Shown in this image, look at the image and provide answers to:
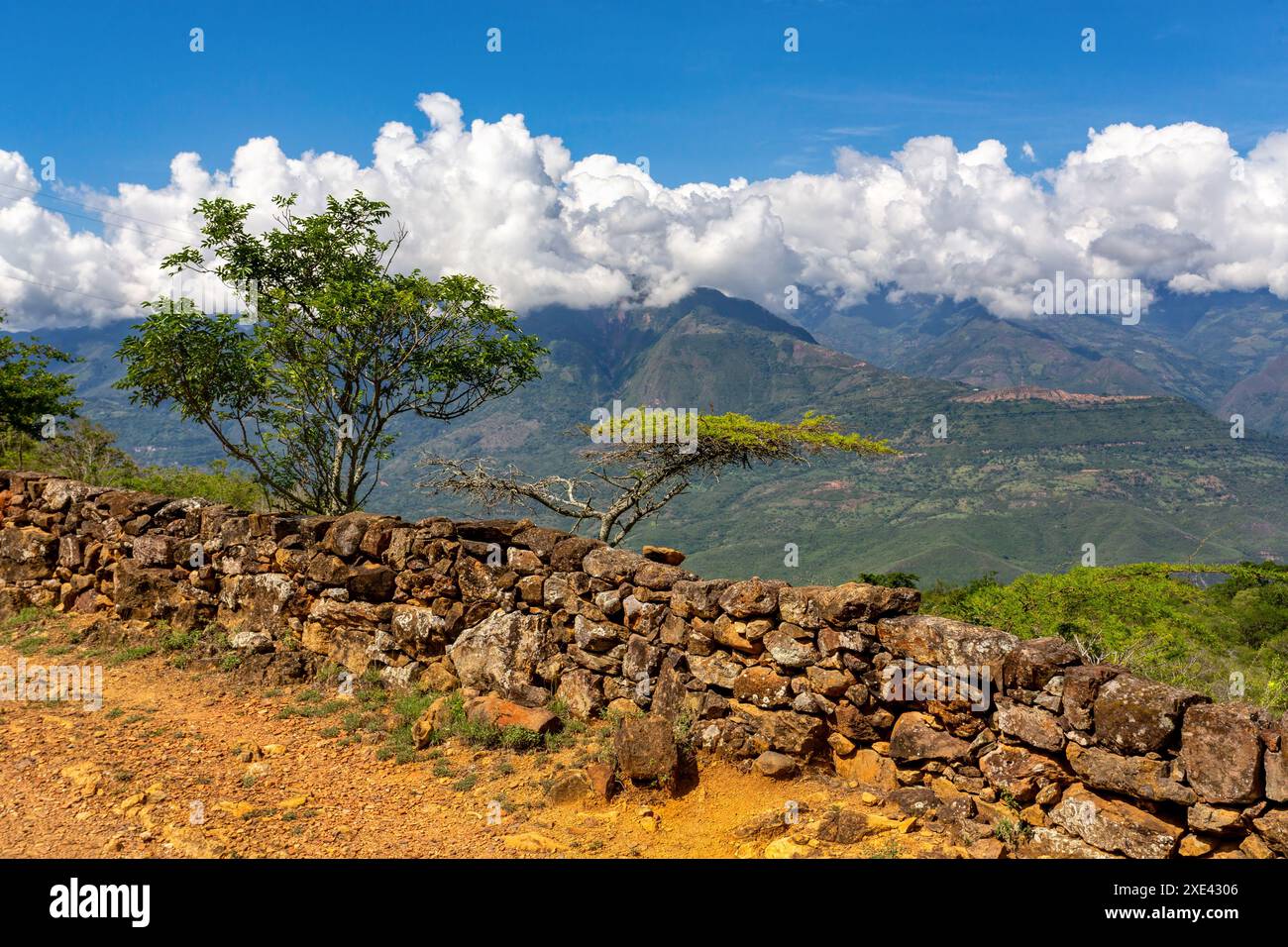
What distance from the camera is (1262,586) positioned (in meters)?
24.5

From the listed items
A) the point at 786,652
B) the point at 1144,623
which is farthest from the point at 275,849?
the point at 1144,623

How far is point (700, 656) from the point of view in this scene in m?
8.52

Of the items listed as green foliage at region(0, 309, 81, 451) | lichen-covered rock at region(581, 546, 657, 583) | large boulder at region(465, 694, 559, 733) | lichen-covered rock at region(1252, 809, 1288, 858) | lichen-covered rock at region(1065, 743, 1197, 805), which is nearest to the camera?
lichen-covered rock at region(1252, 809, 1288, 858)

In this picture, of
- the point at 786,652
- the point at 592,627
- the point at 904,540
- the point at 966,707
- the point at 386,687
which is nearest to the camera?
the point at 966,707

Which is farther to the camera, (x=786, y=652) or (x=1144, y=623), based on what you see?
(x=1144, y=623)

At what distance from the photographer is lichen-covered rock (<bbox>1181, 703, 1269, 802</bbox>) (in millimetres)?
5461

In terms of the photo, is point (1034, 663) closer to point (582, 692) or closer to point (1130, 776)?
point (1130, 776)

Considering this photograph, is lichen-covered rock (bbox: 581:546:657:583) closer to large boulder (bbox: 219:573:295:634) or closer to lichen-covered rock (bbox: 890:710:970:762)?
lichen-covered rock (bbox: 890:710:970:762)

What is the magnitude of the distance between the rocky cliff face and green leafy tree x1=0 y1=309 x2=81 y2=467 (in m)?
15.2

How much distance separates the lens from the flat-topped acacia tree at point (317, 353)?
14.5m

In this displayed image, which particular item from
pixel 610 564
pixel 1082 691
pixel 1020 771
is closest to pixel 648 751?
pixel 610 564

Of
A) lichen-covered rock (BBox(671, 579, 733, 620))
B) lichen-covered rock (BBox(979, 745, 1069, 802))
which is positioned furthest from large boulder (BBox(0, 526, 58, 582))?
lichen-covered rock (BBox(979, 745, 1069, 802))

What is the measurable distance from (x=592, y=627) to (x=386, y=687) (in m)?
2.85

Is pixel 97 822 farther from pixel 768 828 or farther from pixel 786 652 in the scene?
pixel 786 652
